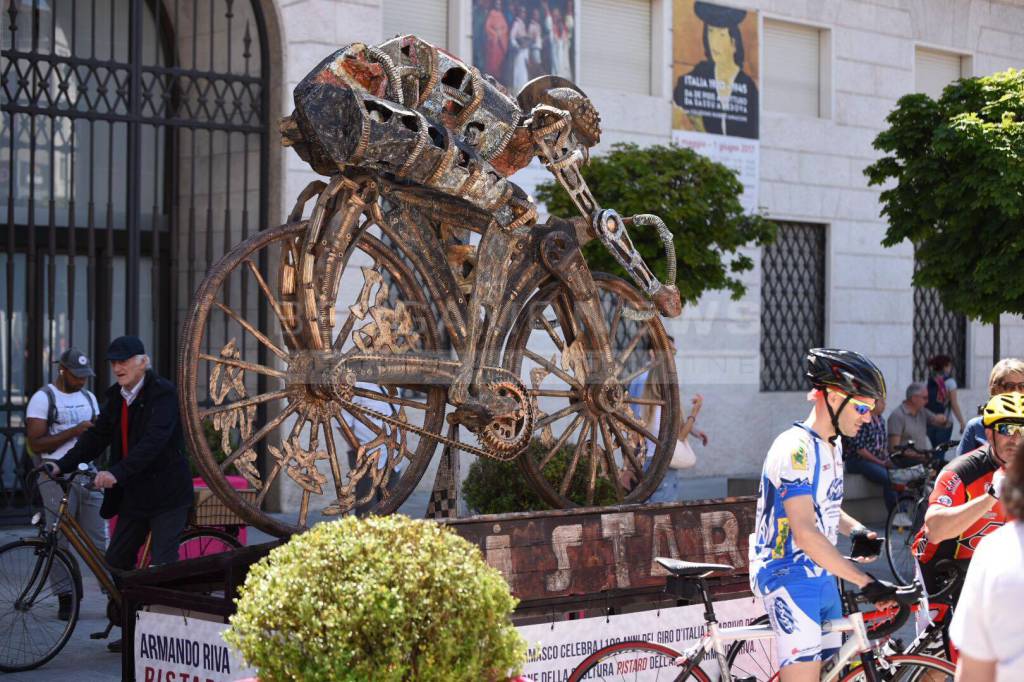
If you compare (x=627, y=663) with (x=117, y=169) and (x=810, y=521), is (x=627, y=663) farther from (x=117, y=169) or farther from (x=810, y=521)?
(x=117, y=169)

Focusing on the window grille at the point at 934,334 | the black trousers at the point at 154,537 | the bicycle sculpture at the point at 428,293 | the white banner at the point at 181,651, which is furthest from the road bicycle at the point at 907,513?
the window grille at the point at 934,334

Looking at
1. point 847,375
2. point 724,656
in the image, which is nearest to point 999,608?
point 847,375

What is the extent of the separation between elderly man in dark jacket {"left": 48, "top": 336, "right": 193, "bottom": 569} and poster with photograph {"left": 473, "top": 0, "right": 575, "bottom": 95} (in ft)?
27.1

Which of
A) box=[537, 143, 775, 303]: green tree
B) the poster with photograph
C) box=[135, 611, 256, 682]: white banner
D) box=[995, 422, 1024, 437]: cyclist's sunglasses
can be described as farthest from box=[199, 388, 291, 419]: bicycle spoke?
the poster with photograph

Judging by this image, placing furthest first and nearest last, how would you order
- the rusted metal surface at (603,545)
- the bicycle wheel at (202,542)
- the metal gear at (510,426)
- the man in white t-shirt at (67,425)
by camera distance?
the man in white t-shirt at (67,425), the bicycle wheel at (202,542), the metal gear at (510,426), the rusted metal surface at (603,545)

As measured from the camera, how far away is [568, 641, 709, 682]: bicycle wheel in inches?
211

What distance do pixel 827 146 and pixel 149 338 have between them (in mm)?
9166

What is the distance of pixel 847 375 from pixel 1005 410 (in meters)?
0.80

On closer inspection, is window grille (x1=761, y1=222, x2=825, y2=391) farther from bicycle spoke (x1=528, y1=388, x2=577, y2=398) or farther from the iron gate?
bicycle spoke (x1=528, y1=388, x2=577, y2=398)

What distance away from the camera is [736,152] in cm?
1766

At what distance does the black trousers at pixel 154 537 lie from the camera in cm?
757

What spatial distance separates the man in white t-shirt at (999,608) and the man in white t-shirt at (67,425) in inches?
280

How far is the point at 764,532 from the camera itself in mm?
4926

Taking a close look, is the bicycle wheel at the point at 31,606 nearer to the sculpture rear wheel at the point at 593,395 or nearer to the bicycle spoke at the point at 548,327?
the sculpture rear wheel at the point at 593,395
